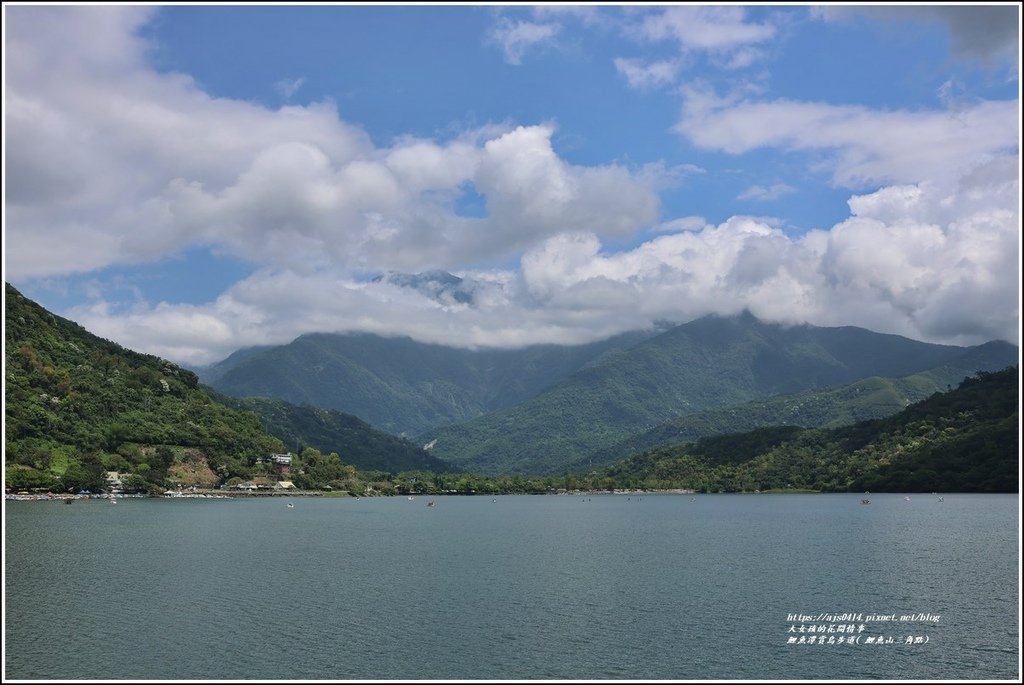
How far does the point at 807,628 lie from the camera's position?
59.0 metres

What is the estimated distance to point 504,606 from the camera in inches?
2662

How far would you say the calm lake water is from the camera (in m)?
49.5

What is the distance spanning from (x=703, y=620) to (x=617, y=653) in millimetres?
12531

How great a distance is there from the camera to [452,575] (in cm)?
8638

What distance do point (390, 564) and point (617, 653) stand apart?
48.7m

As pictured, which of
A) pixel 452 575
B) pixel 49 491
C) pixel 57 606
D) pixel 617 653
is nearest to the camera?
pixel 617 653

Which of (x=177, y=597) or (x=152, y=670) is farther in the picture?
(x=177, y=597)

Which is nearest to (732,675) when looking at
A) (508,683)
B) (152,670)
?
(508,683)

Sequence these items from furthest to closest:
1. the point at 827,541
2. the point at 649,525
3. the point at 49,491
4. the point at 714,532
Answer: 1. the point at 49,491
2. the point at 649,525
3. the point at 714,532
4. the point at 827,541

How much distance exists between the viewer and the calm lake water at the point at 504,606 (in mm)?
49469

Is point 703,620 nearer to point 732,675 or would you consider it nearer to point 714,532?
point 732,675

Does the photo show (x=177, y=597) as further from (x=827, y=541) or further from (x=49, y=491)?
(x=49, y=491)

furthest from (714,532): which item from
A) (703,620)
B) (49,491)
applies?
(49,491)

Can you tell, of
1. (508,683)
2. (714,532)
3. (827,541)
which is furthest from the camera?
(714,532)
